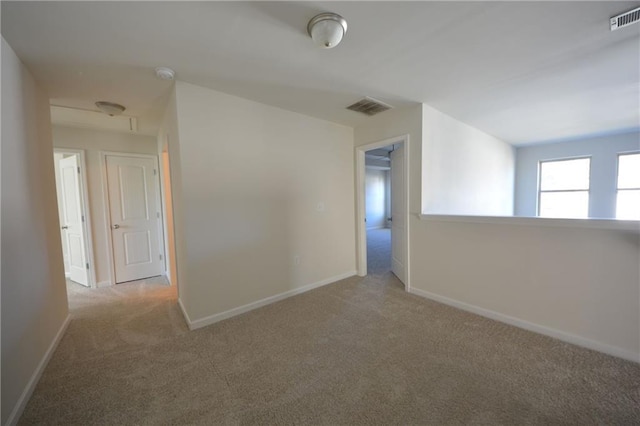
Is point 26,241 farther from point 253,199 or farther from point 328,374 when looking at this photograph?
point 328,374

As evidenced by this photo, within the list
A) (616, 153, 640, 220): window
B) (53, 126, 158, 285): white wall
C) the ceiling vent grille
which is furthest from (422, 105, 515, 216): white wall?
(53, 126, 158, 285): white wall

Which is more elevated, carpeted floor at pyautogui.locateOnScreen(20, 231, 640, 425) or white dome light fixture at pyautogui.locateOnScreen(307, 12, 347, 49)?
white dome light fixture at pyautogui.locateOnScreen(307, 12, 347, 49)

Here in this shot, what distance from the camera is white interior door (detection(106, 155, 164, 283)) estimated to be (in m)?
3.76

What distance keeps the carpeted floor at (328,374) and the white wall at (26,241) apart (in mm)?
202

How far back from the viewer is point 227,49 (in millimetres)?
1835

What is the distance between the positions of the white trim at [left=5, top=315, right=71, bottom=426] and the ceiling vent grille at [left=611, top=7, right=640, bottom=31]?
14.7ft

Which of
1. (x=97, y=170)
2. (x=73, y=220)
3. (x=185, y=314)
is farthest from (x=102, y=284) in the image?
(x=185, y=314)

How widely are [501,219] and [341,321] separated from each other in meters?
1.94

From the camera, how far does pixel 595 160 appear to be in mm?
4820

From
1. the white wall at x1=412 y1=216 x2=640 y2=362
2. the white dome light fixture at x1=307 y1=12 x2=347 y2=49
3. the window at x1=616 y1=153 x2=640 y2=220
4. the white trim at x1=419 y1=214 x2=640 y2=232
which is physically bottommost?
the white wall at x1=412 y1=216 x2=640 y2=362

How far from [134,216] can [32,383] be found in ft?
8.90

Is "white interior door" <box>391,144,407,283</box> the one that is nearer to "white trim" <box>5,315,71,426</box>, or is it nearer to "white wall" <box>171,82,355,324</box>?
"white wall" <box>171,82,355,324</box>

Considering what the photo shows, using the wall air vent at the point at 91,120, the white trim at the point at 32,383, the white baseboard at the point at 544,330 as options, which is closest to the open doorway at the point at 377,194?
the white baseboard at the point at 544,330

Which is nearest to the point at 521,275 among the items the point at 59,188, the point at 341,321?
the point at 341,321
